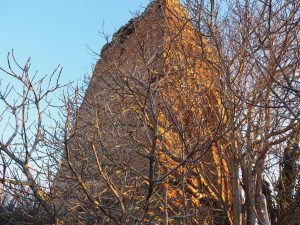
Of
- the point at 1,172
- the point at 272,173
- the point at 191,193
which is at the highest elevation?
the point at 272,173

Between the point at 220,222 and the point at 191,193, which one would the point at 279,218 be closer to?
the point at 220,222

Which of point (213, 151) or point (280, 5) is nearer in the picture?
point (280, 5)

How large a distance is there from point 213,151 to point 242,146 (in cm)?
120

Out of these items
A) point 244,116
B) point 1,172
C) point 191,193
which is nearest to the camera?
point 1,172

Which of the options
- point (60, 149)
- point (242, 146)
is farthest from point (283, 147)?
→ point (60, 149)

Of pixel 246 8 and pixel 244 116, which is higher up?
pixel 246 8

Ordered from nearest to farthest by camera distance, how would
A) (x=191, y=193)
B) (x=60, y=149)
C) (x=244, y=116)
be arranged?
(x=60, y=149)
(x=244, y=116)
(x=191, y=193)

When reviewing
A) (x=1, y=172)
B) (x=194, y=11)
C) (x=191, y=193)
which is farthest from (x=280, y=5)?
(x=1, y=172)

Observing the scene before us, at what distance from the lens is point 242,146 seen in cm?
685

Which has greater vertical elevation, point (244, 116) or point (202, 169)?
point (244, 116)

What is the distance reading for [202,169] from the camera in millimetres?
7277

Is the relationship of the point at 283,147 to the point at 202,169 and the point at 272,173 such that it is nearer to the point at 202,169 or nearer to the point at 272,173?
the point at 272,173

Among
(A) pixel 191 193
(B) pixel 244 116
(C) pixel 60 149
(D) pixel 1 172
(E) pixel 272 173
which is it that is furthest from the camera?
(E) pixel 272 173

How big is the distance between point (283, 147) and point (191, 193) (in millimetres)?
1998
